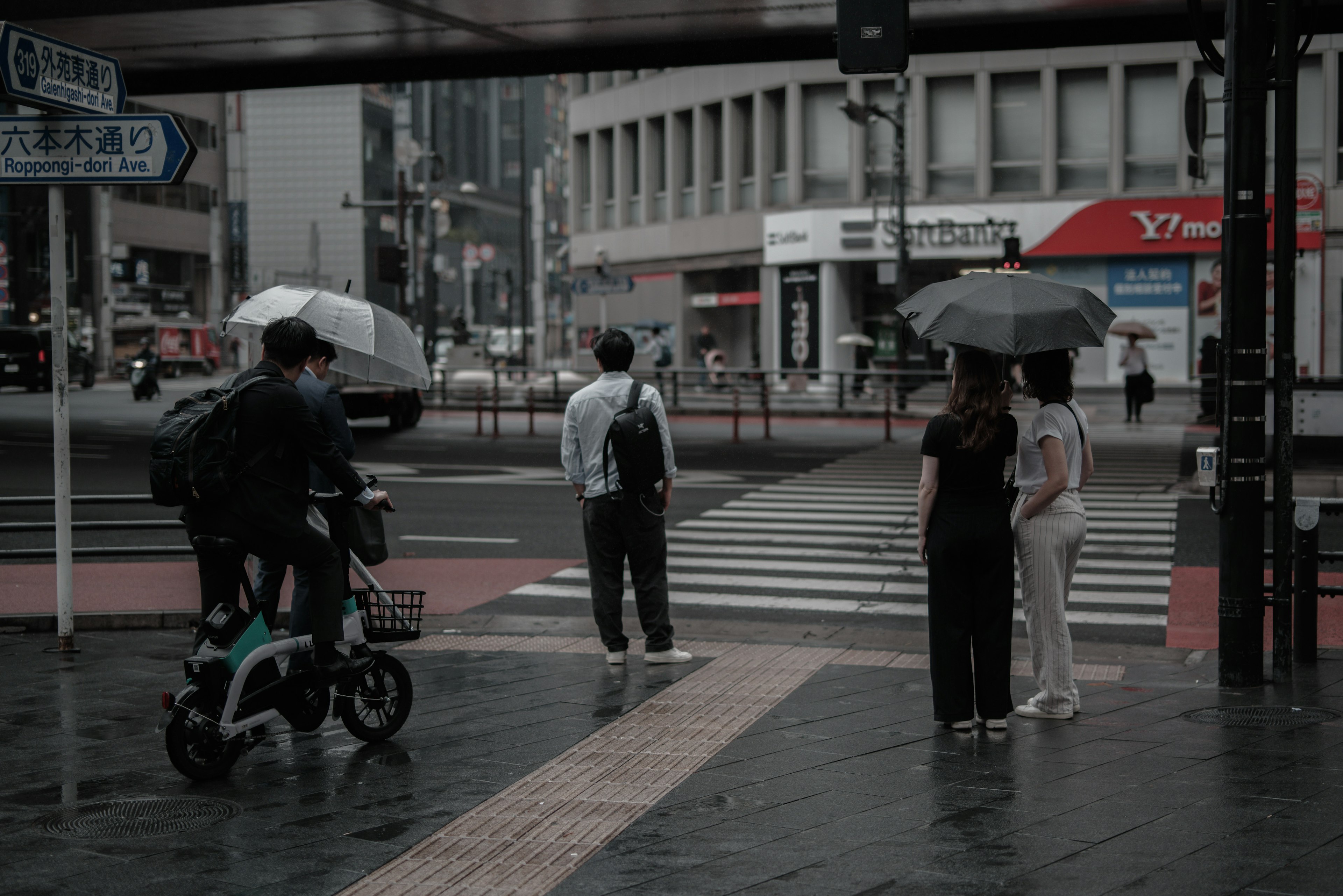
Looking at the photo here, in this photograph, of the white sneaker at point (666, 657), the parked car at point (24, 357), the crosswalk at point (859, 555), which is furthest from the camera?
the parked car at point (24, 357)

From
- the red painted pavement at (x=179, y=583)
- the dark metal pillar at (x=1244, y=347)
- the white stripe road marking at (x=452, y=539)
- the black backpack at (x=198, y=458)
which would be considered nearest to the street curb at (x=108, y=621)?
the red painted pavement at (x=179, y=583)

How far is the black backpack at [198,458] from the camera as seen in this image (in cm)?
540

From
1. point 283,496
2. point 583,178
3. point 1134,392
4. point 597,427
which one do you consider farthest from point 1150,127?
point 283,496

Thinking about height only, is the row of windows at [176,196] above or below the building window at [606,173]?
above

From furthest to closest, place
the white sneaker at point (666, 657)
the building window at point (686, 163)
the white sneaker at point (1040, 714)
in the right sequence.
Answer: the building window at point (686, 163) < the white sneaker at point (666, 657) < the white sneaker at point (1040, 714)

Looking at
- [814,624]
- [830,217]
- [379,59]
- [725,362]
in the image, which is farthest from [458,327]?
[814,624]

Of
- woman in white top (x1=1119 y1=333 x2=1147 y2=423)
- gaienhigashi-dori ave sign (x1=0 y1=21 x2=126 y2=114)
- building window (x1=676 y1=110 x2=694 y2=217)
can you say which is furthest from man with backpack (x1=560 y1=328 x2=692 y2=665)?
building window (x1=676 y1=110 x2=694 y2=217)

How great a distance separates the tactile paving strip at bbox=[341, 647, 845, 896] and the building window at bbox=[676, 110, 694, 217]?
41.5 m

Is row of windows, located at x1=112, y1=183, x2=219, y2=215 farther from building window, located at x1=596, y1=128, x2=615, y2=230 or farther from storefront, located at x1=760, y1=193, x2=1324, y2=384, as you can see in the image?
storefront, located at x1=760, y1=193, x2=1324, y2=384

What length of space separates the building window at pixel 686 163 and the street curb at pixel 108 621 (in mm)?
40046

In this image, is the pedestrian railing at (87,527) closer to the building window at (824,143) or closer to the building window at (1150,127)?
the building window at (824,143)

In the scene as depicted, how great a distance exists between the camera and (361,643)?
6.11 meters

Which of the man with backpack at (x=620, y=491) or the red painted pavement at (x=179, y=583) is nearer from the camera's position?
the man with backpack at (x=620, y=491)

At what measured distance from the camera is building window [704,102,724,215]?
1844 inches
